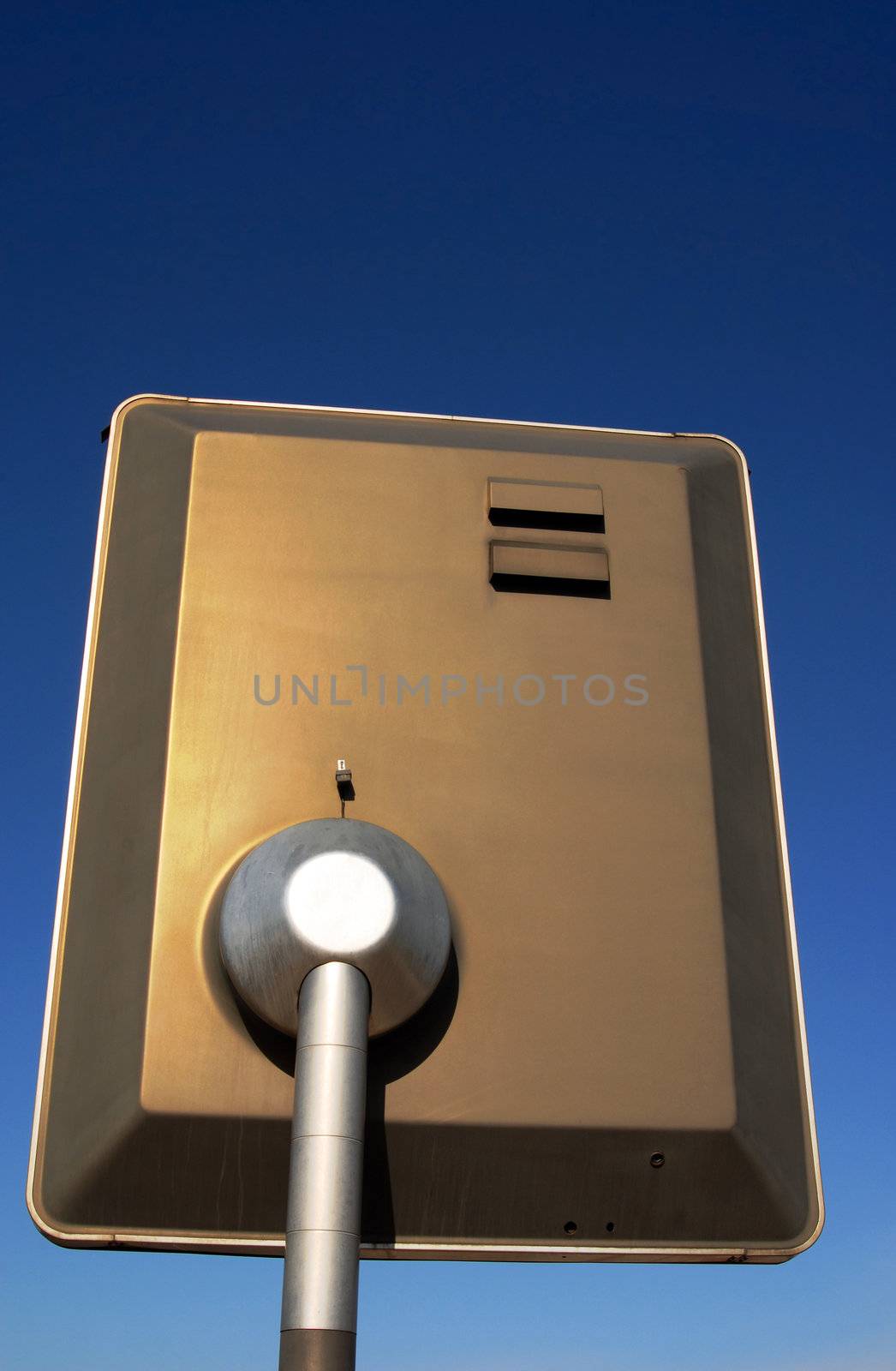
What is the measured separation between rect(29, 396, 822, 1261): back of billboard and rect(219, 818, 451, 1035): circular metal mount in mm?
203

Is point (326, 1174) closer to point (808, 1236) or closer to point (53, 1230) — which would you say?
point (53, 1230)

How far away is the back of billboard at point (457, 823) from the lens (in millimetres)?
3201

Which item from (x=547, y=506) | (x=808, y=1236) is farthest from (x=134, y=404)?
(x=808, y=1236)

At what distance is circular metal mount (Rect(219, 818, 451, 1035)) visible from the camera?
9.64 feet

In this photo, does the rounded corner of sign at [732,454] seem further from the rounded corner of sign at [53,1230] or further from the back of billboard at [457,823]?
the rounded corner of sign at [53,1230]

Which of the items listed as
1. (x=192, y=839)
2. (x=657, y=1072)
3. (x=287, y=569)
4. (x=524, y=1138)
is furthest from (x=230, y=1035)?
(x=287, y=569)

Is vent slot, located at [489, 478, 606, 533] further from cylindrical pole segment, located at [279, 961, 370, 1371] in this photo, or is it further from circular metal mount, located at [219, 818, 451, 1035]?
cylindrical pole segment, located at [279, 961, 370, 1371]

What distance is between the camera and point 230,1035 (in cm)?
320

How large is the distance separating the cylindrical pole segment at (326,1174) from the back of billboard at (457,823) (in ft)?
1.16

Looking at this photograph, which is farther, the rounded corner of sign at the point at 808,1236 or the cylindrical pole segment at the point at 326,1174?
the rounded corner of sign at the point at 808,1236

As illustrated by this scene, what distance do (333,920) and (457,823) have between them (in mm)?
637

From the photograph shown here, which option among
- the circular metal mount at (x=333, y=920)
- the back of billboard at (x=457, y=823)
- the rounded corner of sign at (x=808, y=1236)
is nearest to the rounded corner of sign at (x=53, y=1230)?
the back of billboard at (x=457, y=823)

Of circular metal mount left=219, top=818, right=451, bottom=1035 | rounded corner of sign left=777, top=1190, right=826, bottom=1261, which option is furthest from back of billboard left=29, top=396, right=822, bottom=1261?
circular metal mount left=219, top=818, right=451, bottom=1035

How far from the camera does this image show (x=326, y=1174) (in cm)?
272
